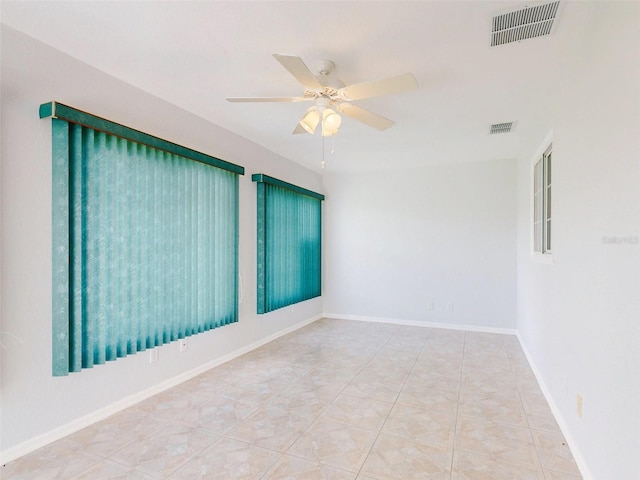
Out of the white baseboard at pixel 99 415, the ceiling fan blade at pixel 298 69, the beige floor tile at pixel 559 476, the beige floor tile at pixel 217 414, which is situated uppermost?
the ceiling fan blade at pixel 298 69

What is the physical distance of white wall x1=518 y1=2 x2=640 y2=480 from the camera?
1.34 metres

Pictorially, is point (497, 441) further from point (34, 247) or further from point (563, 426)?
point (34, 247)

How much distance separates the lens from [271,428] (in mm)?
2350

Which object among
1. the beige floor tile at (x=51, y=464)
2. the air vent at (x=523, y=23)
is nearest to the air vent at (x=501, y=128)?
the air vent at (x=523, y=23)

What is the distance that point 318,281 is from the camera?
5.79 metres

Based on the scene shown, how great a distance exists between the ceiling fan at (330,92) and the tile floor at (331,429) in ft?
7.11

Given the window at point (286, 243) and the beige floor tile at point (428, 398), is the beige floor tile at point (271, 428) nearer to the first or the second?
the beige floor tile at point (428, 398)

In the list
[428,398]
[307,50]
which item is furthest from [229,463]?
[307,50]

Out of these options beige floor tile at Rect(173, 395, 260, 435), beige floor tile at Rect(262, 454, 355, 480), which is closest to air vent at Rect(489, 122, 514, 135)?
beige floor tile at Rect(262, 454, 355, 480)

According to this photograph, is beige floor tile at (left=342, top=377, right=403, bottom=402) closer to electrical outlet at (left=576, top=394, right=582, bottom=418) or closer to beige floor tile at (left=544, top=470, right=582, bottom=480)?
beige floor tile at (left=544, top=470, right=582, bottom=480)

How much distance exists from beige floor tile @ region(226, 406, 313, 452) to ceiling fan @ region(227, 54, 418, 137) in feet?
7.03

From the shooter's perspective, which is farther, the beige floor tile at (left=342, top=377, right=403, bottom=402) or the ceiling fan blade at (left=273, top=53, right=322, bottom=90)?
the beige floor tile at (left=342, top=377, right=403, bottom=402)

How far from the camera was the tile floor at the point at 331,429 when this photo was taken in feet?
6.30

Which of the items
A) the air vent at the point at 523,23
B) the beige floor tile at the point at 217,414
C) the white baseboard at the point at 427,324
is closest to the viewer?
the air vent at the point at 523,23
